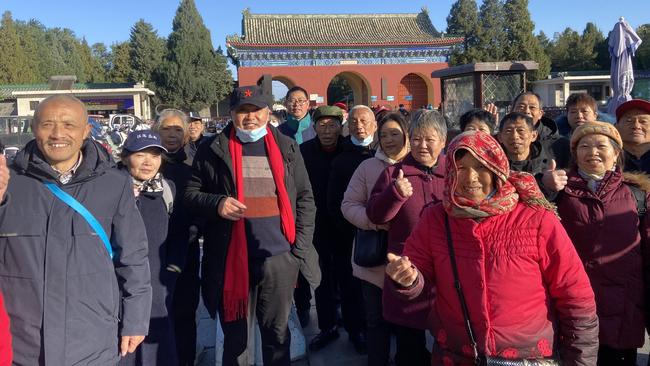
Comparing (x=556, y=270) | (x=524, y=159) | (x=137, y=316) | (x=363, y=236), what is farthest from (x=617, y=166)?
(x=137, y=316)

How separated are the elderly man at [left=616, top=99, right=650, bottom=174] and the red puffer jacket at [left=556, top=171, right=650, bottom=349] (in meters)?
0.83

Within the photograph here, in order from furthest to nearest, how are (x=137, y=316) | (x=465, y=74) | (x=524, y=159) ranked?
1. (x=465, y=74)
2. (x=524, y=159)
3. (x=137, y=316)

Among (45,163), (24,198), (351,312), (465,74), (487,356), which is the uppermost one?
(465,74)

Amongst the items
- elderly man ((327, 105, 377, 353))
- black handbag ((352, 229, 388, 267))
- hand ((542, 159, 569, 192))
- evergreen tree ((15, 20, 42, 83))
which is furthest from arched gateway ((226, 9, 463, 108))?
hand ((542, 159, 569, 192))

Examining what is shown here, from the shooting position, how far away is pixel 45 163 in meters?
2.01

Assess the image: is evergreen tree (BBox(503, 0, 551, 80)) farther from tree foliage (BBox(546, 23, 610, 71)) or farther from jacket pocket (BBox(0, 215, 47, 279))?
jacket pocket (BBox(0, 215, 47, 279))

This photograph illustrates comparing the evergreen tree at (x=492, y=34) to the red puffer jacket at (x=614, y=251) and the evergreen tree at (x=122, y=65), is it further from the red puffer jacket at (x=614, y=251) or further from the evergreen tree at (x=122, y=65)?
the red puffer jacket at (x=614, y=251)

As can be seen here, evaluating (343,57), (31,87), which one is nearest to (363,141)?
(343,57)

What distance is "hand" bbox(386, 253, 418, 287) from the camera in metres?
1.86

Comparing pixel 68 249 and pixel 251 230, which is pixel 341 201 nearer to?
pixel 251 230

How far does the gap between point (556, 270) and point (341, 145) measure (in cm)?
255

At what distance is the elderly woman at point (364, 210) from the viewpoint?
9.92ft

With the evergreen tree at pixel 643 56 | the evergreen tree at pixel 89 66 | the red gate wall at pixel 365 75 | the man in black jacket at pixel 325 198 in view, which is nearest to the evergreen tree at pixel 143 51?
the evergreen tree at pixel 89 66

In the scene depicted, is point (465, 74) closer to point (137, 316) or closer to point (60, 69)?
point (137, 316)
